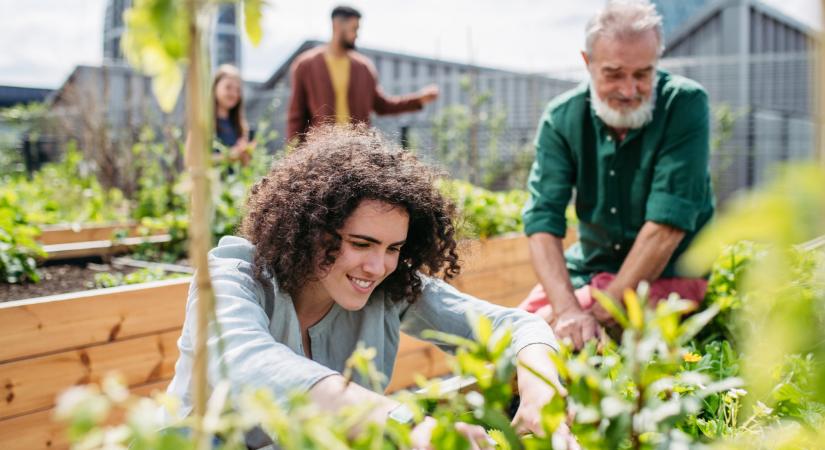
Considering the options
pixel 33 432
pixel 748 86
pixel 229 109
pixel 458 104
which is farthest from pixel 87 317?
pixel 458 104

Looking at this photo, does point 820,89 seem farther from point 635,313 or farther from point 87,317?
point 87,317

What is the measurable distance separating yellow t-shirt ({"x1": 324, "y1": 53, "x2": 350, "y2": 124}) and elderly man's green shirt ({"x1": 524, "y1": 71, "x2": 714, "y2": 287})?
1.86 meters

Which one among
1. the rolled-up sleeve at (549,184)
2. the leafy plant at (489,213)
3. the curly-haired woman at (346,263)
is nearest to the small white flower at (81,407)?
the curly-haired woman at (346,263)

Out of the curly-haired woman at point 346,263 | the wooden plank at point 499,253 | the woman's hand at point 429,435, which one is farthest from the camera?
the wooden plank at point 499,253

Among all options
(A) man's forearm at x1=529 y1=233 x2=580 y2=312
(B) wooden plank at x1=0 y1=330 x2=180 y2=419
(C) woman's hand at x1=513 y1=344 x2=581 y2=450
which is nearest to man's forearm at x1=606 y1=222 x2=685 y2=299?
(A) man's forearm at x1=529 y1=233 x2=580 y2=312

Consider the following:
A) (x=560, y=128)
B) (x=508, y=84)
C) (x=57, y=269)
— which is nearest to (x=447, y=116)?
(x=508, y=84)

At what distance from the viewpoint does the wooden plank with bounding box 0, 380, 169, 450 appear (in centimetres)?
223

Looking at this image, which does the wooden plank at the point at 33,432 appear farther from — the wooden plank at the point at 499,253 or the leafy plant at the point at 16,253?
the wooden plank at the point at 499,253

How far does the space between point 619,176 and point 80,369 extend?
178cm

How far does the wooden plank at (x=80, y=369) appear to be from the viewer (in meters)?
2.23

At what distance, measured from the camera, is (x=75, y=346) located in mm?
2389

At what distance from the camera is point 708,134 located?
2451 millimetres

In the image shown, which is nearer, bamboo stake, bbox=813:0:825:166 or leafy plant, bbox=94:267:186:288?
bamboo stake, bbox=813:0:825:166

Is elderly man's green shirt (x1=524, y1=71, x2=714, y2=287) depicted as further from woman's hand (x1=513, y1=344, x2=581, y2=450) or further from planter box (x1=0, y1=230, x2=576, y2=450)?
woman's hand (x1=513, y1=344, x2=581, y2=450)
